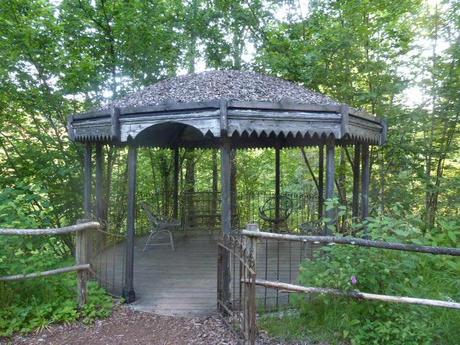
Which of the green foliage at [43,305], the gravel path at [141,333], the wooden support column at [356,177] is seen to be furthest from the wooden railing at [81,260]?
the wooden support column at [356,177]

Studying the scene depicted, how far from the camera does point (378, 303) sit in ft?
12.2

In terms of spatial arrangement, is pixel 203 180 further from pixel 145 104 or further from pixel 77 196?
pixel 145 104

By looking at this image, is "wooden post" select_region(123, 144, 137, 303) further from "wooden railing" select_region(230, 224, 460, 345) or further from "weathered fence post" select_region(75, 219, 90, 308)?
"wooden railing" select_region(230, 224, 460, 345)

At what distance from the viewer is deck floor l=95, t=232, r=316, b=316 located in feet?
16.0

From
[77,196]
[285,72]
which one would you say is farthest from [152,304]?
[285,72]

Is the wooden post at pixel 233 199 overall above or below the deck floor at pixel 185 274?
above

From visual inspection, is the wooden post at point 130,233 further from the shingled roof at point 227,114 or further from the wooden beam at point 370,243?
the wooden beam at point 370,243

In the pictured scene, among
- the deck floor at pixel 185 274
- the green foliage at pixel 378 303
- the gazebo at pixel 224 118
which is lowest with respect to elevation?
the deck floor at pixel 185 274

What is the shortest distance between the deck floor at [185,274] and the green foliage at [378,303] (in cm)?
61

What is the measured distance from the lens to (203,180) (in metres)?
15.1

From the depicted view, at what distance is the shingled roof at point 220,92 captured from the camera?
524 centimetres

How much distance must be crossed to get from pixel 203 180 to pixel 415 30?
9.51 meters

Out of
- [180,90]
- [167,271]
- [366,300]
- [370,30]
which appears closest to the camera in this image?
[366,300]

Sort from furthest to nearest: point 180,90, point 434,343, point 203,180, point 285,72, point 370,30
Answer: point 203,180
point 285,72
point 370,30
point 180,90
point 434,343
